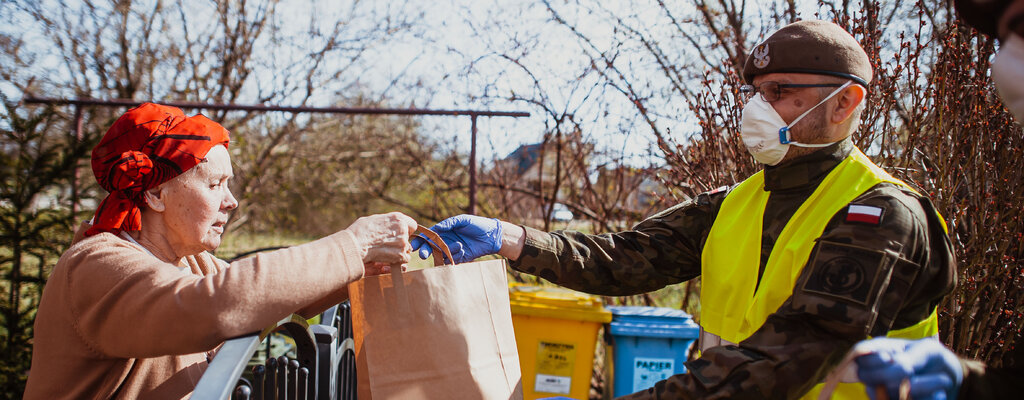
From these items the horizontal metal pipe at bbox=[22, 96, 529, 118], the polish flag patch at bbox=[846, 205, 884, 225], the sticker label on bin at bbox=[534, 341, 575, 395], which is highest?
the horizontal metal pipe at bbox=[22, 96, 529, 118]

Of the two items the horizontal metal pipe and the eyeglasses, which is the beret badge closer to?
the eyeglasses

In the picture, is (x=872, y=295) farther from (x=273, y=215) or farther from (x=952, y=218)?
(x=273, y=215)

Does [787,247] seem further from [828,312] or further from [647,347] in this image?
[647,347]

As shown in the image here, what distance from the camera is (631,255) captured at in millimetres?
2395

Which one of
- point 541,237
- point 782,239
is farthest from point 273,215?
point 782,239

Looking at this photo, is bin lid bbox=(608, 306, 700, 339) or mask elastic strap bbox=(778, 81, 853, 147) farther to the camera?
bin lid bbox=(608, 306, 700, 339)

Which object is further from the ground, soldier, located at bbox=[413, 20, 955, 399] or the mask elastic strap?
the mask elastic strap

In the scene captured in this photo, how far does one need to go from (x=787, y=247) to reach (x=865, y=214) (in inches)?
8.2

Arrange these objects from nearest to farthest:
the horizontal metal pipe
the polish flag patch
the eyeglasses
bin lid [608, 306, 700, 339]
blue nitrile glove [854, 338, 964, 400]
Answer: blue nitrile glove [854, 338, 964, 400]
the polish flag patch
the eyeglasses
bin lid [608, 306, 700, 339]
the horizontal metal pipe

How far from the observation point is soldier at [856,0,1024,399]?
1156mm

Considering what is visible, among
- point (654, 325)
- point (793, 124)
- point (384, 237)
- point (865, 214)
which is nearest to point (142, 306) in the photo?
point (384, 237)

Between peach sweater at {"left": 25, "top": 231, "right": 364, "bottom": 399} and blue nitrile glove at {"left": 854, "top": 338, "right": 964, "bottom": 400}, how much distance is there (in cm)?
117

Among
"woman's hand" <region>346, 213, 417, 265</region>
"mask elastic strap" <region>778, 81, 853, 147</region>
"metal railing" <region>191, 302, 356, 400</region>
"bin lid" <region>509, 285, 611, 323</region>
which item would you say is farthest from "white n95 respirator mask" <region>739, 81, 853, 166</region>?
"bin lid" <region>509, 285, 611, 323</region>

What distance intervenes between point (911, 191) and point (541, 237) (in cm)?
116
